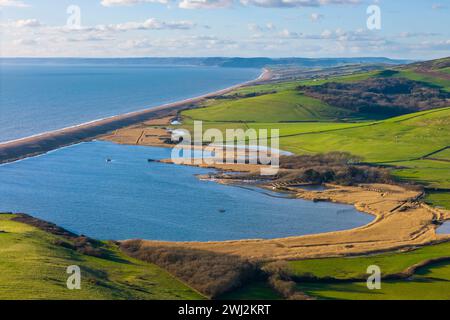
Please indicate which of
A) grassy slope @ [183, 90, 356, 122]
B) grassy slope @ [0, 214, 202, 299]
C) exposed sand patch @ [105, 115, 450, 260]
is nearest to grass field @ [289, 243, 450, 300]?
exposed sand patch @ [105, 115, 450, 260]

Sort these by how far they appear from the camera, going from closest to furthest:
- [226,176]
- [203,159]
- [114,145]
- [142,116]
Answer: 1. [226,176]
2. [203,159]
3. [114,145]
4. [142,116]

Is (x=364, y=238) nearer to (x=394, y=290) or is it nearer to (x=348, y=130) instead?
(x=394, y=290)

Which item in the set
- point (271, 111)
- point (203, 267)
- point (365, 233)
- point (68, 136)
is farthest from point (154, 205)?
point (271, 111)

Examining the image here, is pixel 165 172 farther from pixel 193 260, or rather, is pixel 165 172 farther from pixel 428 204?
pixel 193 260

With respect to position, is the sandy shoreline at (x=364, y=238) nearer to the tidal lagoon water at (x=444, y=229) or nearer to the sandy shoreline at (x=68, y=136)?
the tidal lagoon water at (x=444, y=229)

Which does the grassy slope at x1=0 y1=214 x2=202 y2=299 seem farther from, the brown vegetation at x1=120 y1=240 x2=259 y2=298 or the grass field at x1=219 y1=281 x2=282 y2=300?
the grass field at x1=219 y1=281 x2=282 y2=300
